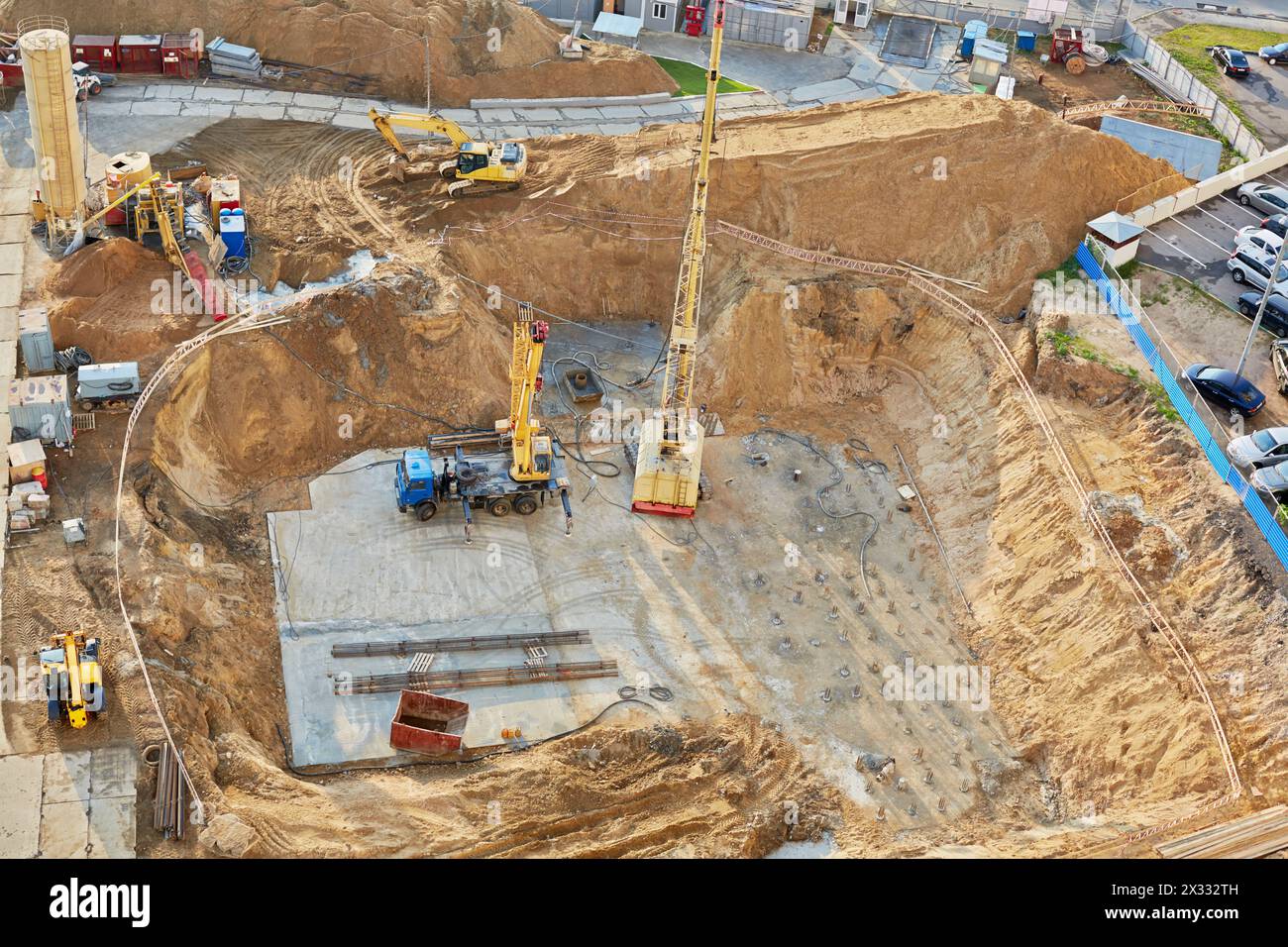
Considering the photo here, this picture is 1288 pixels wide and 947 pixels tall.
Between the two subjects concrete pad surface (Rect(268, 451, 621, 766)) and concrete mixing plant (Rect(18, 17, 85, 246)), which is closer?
concrete pad surface (Rect(268, 451, 621, 766))

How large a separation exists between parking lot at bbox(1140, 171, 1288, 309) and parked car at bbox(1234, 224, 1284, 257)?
2.26ft

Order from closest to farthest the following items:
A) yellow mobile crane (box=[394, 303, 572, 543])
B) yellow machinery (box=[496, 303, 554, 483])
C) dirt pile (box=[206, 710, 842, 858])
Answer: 1. dirt pile (box=[206, 710, 842, 858])
2. yellow machinery (box=[496, 303, 554, 483])
3. yellow mobile crane (box=[394, 303, 572, 543])

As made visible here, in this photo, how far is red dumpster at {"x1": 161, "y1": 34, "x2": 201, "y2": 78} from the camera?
5228 cm

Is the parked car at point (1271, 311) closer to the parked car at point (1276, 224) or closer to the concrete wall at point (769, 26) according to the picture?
the parked car at point (1276, 224)

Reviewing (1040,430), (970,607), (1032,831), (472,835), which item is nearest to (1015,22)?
(1040,430)

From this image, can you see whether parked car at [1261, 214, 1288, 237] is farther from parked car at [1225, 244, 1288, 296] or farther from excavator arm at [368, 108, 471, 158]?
excavator arm at [368, 108, 471, 158]

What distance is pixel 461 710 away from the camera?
110ft

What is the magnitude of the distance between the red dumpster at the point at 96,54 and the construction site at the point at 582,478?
0.64 ft

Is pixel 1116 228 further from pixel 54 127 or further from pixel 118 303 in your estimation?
pixel 54 127

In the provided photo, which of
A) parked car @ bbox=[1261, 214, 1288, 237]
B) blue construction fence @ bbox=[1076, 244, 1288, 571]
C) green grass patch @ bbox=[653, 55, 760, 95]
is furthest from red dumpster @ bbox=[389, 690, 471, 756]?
green grass patch @ bbox=[653, 55, 760, 95]

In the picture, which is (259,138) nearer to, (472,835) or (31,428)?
(31,428)

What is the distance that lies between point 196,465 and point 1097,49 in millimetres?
41567

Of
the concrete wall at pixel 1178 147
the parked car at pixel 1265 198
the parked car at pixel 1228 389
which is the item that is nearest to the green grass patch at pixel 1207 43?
the concrete wall at pixel 1178 147

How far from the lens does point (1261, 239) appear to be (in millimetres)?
44281
